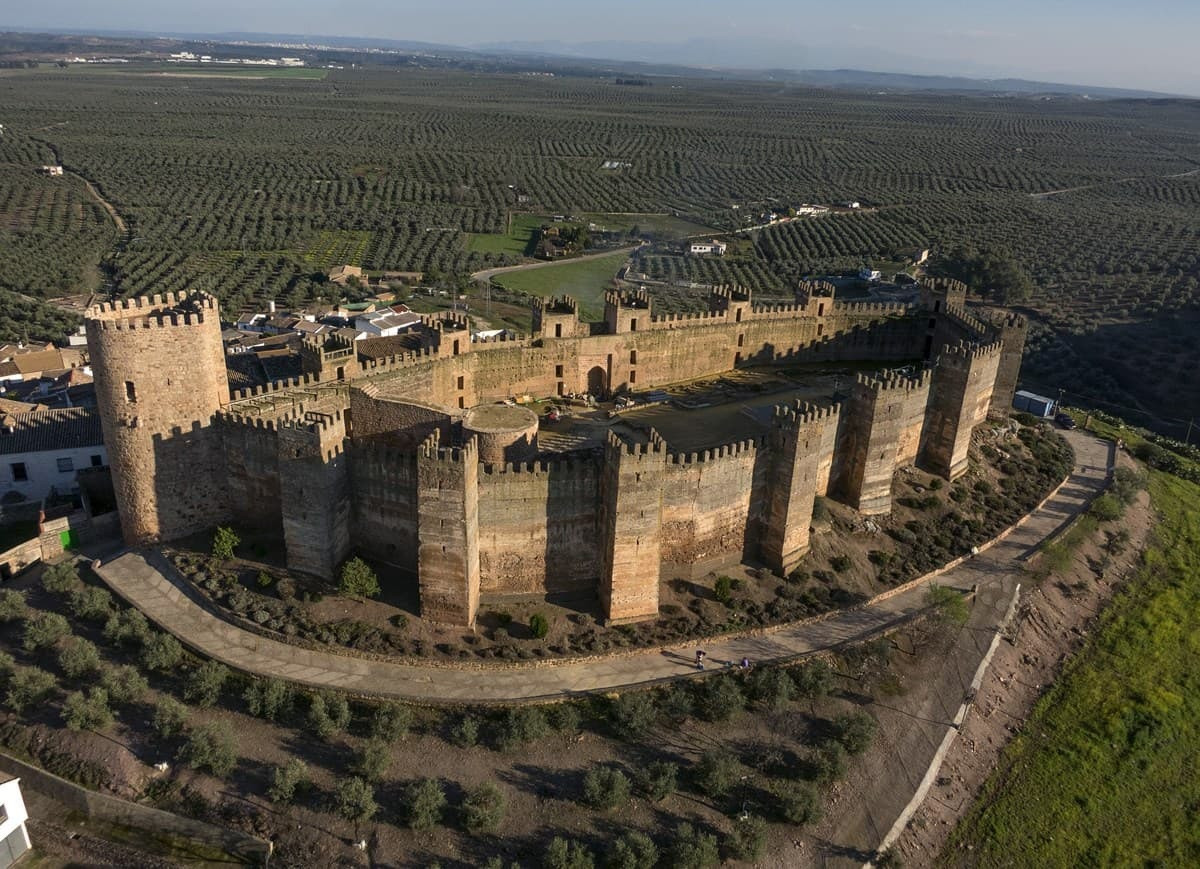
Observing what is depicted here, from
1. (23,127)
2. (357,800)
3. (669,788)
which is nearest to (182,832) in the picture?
(357,800)

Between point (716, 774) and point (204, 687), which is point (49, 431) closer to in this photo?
point (204, 687)

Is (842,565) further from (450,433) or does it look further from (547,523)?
(450,433)

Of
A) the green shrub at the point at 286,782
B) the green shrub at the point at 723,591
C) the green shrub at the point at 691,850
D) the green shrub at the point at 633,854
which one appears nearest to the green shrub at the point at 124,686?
the green shrub at the point at 286,782

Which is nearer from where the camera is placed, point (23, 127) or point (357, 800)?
point (357, 800)

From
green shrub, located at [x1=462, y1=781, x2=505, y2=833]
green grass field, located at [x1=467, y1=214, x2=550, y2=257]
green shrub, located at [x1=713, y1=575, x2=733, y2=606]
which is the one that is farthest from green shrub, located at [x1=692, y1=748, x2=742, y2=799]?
green grass field, located at [x1=467, y1=214, x2=550, y2=257]

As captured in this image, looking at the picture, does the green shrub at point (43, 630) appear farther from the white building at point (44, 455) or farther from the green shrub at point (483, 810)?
the green shrub at point (483, 810)

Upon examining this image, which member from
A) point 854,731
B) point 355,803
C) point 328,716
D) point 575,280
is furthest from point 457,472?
point 575,280
